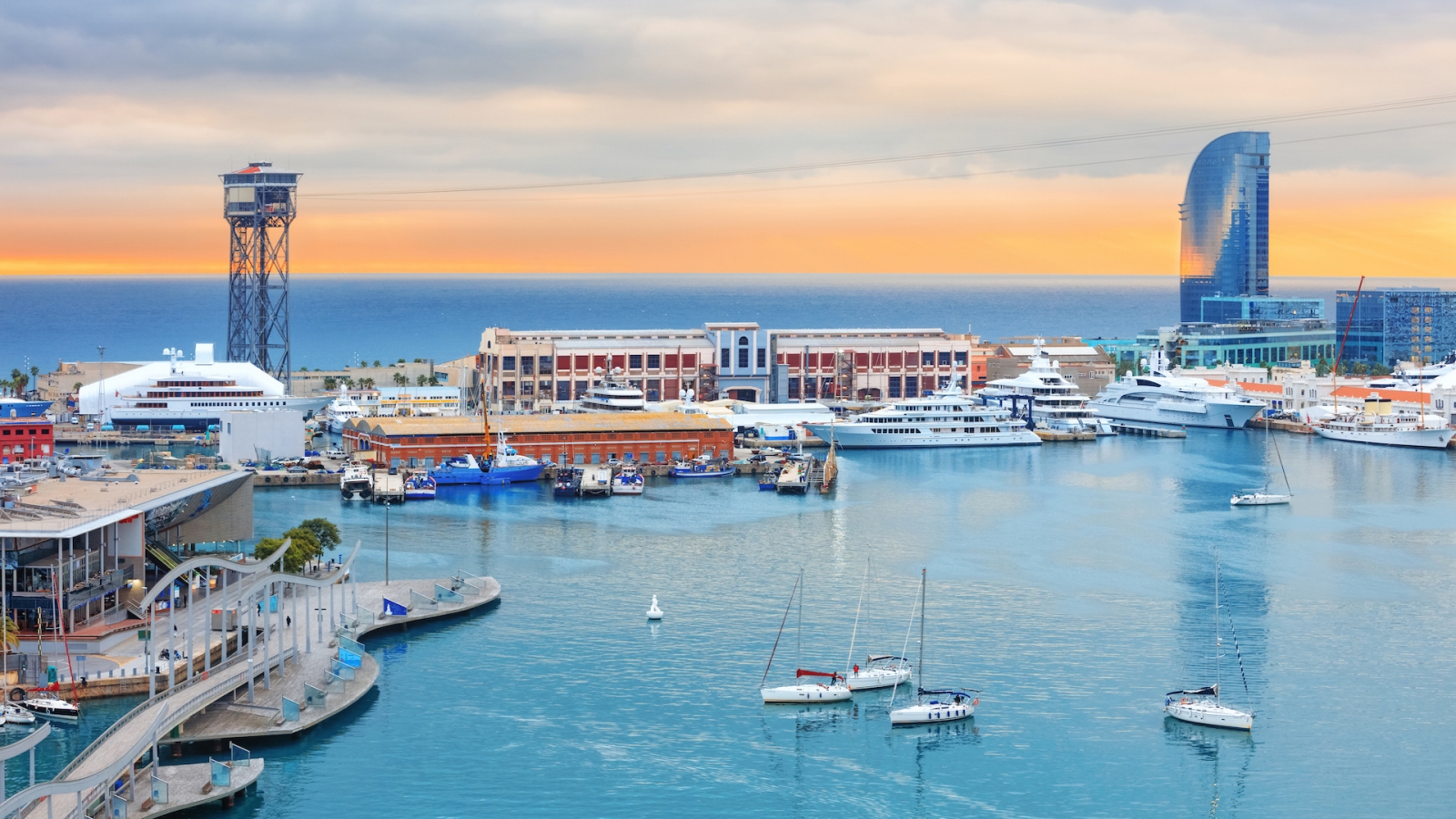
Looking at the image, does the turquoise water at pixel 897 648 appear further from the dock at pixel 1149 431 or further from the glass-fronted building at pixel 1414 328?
the glass-fronted building at pixel 1414 328

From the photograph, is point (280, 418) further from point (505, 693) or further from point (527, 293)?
point (527, 293)

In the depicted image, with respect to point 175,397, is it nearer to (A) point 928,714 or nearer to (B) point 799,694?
(B) point 799,694

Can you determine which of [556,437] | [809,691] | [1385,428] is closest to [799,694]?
[809,691]

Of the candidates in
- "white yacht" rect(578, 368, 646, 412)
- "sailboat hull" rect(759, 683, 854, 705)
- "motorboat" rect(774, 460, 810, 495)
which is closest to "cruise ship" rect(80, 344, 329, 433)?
"white yacht" rect(578, 368, 646, 412)

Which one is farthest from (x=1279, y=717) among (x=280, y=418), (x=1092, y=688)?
(x=280, y=418)

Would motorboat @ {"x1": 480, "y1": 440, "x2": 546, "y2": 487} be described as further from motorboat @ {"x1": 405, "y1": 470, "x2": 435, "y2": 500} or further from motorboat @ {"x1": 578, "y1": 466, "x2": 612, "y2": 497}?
motorboat @ {"x1": 578, "y1": 466, "x2": 612, "y2": 497}

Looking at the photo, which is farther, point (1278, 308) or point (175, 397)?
point (1278, 308)
